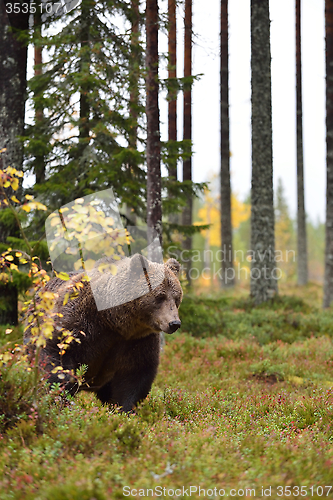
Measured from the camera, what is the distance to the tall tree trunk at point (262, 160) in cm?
1490

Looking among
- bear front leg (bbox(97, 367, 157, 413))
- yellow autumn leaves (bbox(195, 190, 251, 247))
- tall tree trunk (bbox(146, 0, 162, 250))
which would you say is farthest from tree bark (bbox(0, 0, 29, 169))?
yellow autumn leaves (bbox(195, 190, 251, 247))

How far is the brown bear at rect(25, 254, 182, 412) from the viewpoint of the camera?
197 inches

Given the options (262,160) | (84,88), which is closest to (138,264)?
(84,88)

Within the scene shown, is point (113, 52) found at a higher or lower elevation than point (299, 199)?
higher

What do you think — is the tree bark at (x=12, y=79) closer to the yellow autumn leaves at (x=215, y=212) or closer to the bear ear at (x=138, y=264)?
the bear ear at (x=138, y=264)

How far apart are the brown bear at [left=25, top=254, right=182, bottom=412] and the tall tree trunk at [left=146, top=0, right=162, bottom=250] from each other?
412cm

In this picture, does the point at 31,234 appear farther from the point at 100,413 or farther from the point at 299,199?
the point at 299,199

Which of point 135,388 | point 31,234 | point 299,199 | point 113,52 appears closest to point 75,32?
point 113,52

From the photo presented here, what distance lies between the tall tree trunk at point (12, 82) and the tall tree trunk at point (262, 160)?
25.9 feet

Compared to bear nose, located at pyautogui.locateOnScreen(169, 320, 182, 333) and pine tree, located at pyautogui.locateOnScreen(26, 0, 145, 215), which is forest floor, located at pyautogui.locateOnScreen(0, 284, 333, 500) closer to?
bear nose, located at pyautogui.locateOnScreen(169, 320, 182, 333)

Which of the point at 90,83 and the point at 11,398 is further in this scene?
the point at 90,83

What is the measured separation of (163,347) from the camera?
394 inches

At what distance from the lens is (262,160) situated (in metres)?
15.0

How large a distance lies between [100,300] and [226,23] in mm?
20225
